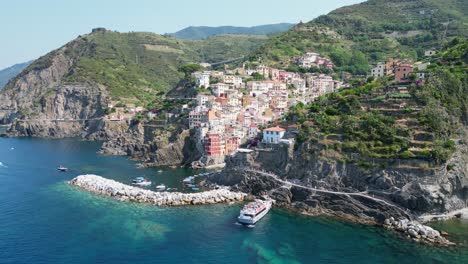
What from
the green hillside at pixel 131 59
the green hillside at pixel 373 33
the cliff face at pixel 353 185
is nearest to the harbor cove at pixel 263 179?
the cliff face at pixel 353 185

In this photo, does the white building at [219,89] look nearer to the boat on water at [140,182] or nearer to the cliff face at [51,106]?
the boat on water at [140,182]

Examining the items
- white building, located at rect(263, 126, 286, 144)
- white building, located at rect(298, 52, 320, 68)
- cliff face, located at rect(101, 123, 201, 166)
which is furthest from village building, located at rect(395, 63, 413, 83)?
white building, located at rect(298, 52, 320, 68)

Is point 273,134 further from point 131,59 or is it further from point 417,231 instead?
point 131,59

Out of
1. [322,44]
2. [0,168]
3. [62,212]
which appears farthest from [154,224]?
[322,44]

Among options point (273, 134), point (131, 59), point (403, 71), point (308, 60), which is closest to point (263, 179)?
point (273, 134)

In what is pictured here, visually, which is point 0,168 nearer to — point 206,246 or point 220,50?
point 206,246

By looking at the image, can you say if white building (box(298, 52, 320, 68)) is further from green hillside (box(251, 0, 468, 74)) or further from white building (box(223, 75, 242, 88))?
white building (box(223, 75, 242, 88))
